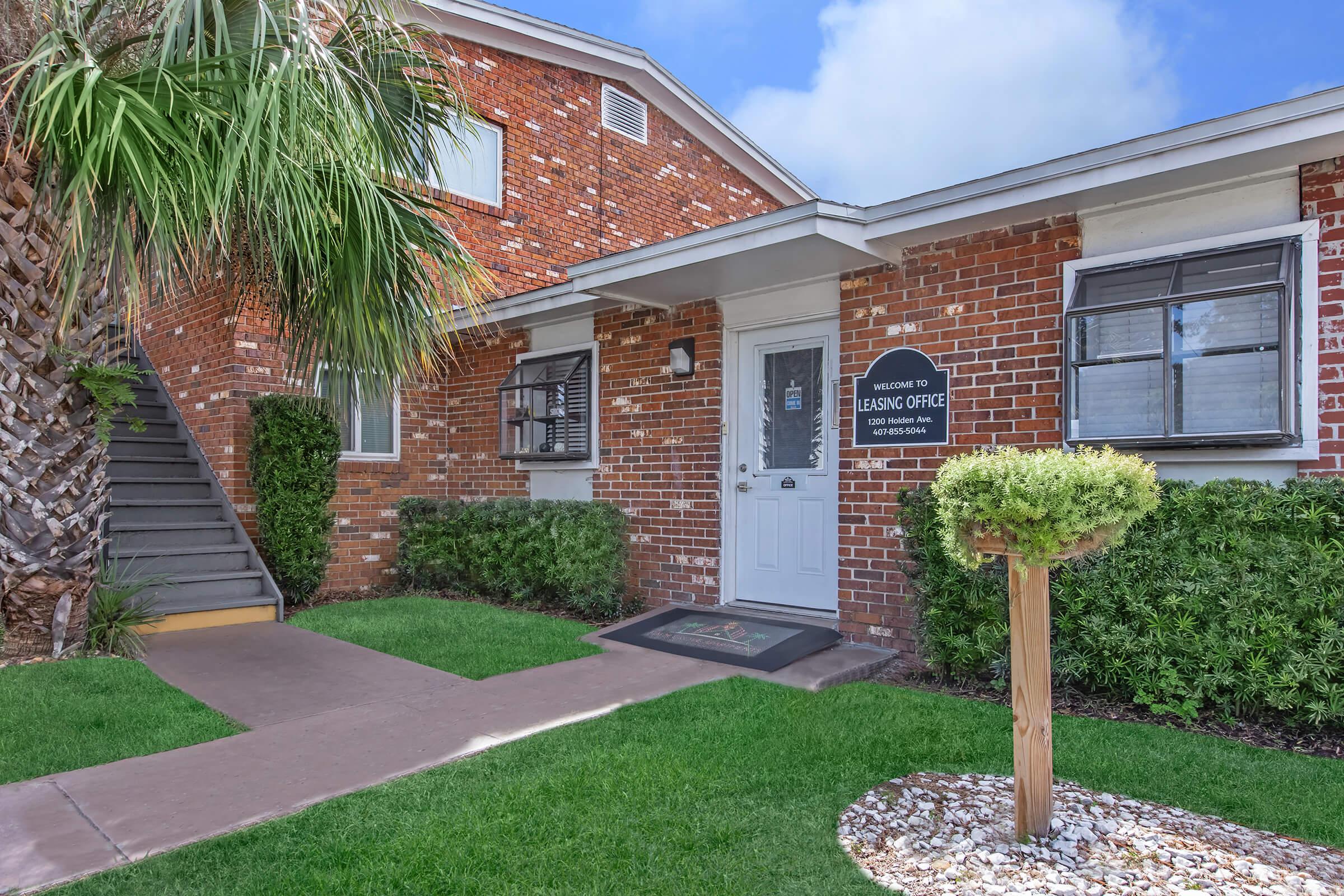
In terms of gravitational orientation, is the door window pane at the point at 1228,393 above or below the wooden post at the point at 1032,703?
above

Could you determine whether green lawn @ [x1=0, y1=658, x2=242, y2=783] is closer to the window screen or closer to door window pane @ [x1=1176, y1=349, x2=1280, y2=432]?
the window screen

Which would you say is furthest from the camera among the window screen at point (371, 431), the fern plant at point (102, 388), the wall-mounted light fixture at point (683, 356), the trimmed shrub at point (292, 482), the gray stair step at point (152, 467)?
the window screen at point (371, 431)

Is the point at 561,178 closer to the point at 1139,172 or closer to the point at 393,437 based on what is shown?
the point at 393,437

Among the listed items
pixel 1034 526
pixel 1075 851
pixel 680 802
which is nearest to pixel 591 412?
pixel 680 802

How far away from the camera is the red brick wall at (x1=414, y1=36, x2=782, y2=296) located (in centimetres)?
998

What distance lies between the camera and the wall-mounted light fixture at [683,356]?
683cm

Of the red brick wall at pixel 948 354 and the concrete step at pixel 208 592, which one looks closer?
the red brick wall at pixel 948 354

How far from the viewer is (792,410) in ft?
20.9

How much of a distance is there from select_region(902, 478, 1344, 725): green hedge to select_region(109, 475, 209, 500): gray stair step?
7083 millimetres

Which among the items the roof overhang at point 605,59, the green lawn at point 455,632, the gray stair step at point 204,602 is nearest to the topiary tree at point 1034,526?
the green lawn at point 455,632

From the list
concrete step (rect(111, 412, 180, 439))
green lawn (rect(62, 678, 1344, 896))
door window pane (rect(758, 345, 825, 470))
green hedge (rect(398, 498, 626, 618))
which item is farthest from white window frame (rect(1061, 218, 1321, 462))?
concrete step (rect(111, 412, 180, 439))

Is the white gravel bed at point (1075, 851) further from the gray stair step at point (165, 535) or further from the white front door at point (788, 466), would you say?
the gray stair step at point (165, 535)

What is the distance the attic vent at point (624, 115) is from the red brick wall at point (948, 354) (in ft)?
22.4

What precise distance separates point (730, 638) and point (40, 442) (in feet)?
14.7
